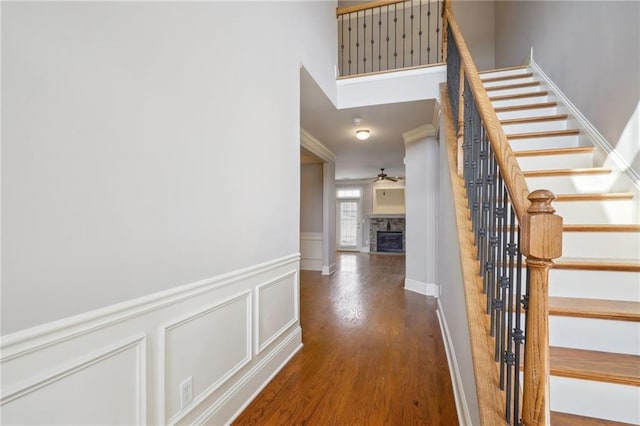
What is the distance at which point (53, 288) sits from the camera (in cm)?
83

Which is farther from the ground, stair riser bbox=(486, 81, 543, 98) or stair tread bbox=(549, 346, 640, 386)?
stair riser bbox=(486, 81, 543, 98)

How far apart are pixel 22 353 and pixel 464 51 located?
255 centimetres

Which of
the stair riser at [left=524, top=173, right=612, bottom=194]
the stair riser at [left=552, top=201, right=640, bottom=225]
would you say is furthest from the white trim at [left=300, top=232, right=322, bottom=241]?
the stair riser at [left=552, top=201, right=640, bottom=225]

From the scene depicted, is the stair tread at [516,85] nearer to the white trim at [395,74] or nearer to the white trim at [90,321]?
the white trim at [395,74]

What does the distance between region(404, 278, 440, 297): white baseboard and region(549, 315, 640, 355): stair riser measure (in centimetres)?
278

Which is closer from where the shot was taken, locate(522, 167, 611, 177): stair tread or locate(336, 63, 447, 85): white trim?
locate(522, 167, 611, 177): stair tread

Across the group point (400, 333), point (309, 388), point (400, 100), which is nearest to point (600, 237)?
point (400, 333)

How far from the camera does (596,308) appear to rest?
4.25 ft

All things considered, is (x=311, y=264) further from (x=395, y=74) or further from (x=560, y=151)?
(x=560, y=151)

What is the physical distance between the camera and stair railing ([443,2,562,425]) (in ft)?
2.40

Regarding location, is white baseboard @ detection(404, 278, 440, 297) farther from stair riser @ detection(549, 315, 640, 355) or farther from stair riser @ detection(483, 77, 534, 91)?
stair riser @ detection(549, 315, 640, 355)

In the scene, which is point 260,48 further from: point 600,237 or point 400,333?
point 400,333

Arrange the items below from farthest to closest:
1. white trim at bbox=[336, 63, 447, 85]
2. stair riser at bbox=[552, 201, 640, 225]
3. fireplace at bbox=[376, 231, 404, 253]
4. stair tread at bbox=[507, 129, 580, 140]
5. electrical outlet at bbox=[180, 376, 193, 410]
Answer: fireplace at bbox=[376, 231, 404, 253] < white trim at bbox=[336, 63, 447, 85] < stair tread at bbox=[507, 129, 580, 140] < stair riser at bbox=[552, 201, 640, 225] < electrical outlet at bbox=[180, 376, 193, 410]

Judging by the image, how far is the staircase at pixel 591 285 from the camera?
108 centimetres
